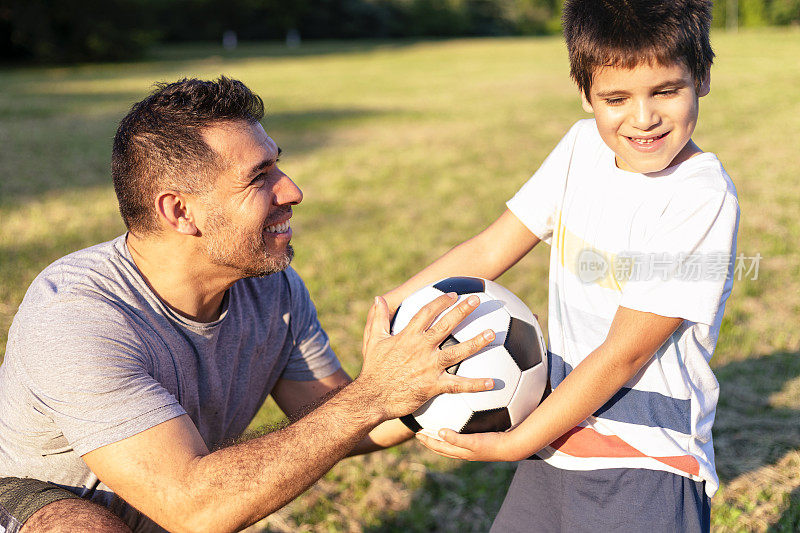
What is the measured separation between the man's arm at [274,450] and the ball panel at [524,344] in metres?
0.15

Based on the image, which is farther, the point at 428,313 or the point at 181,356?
the point at 181,356

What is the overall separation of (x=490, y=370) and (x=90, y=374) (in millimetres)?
1220

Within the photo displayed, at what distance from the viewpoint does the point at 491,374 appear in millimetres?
2295

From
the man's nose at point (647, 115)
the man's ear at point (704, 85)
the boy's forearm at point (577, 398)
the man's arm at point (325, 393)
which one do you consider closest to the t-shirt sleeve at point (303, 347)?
the man's arm at point (325, 393)

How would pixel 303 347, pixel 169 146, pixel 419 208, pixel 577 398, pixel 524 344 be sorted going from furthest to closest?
pixel 419 208
pixel 303 347
pixel 169 146
pixel 524 344
pixel 577 398

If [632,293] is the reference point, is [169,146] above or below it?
above

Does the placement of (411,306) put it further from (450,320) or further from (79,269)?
(79,269)

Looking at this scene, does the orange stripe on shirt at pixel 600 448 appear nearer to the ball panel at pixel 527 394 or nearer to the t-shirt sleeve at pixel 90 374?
the ball panel at pixel 527 394

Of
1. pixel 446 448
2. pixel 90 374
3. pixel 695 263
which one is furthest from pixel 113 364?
pixel 695 263

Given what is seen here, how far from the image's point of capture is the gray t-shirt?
2.18 m

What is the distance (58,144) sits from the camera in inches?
474

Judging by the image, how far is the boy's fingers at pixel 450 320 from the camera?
7.30ft

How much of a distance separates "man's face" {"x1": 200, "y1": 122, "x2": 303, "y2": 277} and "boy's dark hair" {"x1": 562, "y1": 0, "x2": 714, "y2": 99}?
109 centimetres

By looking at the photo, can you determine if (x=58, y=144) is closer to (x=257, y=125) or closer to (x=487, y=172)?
(x=487, y=172)
